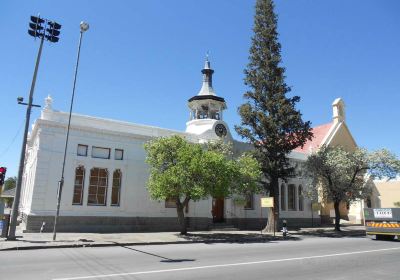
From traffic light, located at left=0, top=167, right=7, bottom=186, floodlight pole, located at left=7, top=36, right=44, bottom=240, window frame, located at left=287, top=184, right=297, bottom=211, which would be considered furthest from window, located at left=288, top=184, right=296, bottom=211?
traffic light, located at left=0, top=167, right=7, bottom=186

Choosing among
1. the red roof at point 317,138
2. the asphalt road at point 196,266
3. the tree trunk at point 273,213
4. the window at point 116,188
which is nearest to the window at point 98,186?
the window at point 116,188

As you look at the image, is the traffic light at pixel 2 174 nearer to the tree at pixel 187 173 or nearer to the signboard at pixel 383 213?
the tree at pixel 187 173

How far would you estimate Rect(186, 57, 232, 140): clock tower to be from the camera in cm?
2983

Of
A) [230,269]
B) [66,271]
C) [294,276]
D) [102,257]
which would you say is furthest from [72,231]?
[294,276]

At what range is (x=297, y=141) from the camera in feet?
89.5

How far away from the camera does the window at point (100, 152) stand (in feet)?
79.4

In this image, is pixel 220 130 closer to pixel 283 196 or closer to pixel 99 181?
pixel 283 196

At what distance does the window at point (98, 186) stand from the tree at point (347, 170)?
17852 millimetres

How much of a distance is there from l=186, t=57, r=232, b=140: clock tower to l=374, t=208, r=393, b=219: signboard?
13087 mm

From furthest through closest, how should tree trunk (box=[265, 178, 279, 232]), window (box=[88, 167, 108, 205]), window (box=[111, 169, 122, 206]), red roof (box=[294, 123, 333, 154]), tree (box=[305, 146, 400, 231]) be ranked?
red roof (box=[294, 123, 333, 154]) → tree (box=[305, 146, 400, 231]) → tree trunk (box=[265, 178, 279, 232]) → window (box=[111, 169, 122, 206]) → window (box=[88, 167, 108, 205])

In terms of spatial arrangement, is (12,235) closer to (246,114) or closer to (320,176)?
(246,114)

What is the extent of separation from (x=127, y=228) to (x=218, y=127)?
11657 mm

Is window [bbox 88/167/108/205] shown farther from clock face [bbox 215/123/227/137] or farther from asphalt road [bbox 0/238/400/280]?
clock face [bbox 215/123/227/137]

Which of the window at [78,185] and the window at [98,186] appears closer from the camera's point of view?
the window at [78,185]
